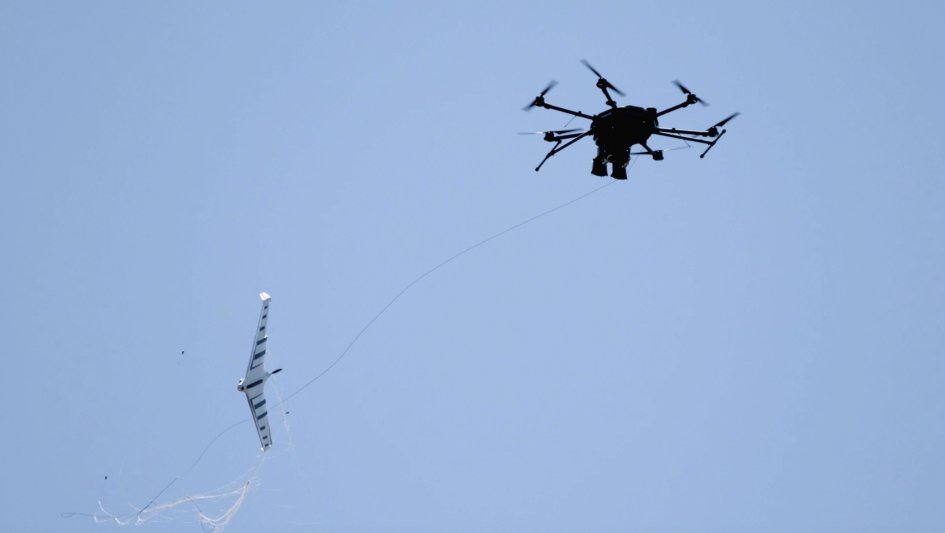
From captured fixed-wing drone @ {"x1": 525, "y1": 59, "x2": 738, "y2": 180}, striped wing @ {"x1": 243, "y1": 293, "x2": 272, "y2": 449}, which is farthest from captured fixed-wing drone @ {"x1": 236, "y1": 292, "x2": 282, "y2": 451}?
captured fixed-wing drone @ {"x1": 525, "y1": 59, "x2": 738, "y2": 180}

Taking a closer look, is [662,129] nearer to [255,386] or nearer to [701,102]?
[701,102]

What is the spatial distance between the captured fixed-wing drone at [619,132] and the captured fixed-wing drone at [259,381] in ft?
66.1

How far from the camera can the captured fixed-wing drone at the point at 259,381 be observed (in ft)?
199

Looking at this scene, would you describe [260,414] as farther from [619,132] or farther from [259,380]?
[619,132]

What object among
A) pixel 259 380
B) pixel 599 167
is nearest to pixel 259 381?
pixel 259 380

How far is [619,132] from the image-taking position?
52969 mm

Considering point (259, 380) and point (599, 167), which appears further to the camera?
point (259, 380)

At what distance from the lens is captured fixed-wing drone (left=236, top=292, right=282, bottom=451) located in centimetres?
6075

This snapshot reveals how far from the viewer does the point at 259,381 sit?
204ft

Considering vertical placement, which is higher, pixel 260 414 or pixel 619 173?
pixel 260 414

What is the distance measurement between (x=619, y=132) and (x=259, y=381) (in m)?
27.1

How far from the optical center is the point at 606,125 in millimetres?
52844

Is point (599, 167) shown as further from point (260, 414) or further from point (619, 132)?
point (260, 414)

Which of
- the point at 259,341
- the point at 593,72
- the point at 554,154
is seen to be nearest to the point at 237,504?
the point at 259,341
